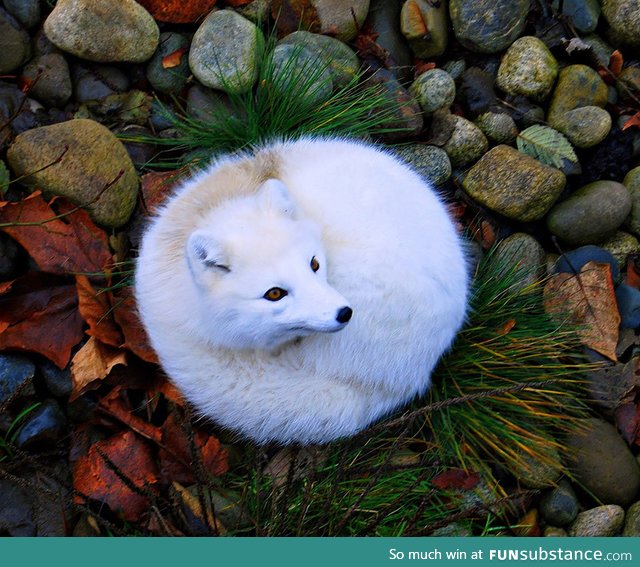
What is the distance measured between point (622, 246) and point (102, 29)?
10.9ft

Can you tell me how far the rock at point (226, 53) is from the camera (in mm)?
4117

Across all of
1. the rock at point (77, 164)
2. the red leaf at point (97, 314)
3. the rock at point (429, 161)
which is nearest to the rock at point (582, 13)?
the rock at point (429, 161)

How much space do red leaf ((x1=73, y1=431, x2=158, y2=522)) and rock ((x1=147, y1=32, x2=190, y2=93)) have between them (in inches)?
83.2

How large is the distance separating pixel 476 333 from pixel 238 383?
4.89 ft

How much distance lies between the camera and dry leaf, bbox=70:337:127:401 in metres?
3.45

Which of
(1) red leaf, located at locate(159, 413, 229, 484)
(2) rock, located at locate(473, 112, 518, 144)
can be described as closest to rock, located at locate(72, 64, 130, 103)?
(1) red leaf, located at locate(159, 413, 229, 484)

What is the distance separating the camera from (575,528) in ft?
11.8

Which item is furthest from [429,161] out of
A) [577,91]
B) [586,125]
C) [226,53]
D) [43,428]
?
[43,428]

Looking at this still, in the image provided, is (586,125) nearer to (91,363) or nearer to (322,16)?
(322,16)

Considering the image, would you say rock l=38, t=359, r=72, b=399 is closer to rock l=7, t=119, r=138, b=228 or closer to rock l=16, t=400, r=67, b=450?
rock l=16, t=400, r=67, b=450

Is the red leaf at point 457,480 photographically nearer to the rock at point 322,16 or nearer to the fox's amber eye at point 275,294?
the fox's amber eye at point 275,294

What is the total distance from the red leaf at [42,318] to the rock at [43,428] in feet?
0.76

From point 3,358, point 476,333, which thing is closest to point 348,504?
point 476,333

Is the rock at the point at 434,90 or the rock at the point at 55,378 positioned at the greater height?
the rock at the point at 434,90
